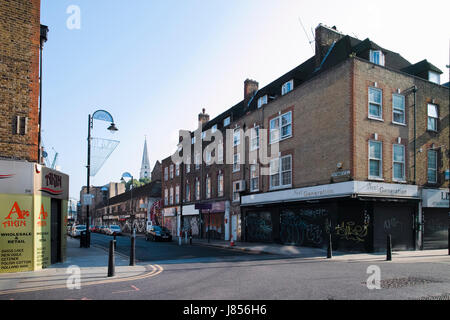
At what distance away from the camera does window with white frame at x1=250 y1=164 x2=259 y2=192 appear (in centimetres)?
2828

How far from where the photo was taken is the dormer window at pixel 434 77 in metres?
23.9

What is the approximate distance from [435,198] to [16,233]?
21.7 meters

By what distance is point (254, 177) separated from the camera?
94.2ft

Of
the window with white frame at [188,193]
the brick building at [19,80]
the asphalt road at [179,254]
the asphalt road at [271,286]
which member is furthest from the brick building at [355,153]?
the window with white frame at [188,193]

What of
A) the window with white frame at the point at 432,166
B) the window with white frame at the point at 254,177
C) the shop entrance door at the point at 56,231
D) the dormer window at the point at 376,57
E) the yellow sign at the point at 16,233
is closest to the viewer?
the yellow sign at the point at 16,233

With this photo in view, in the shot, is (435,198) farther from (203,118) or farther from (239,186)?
(203,118)

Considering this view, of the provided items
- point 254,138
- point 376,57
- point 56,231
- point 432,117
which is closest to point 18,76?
point 56,231

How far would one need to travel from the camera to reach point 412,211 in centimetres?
2125

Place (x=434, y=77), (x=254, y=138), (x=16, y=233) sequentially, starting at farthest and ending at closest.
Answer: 1. (x=254, y=138)
2. (x=434, y=77)
3. (x=16, y=233)

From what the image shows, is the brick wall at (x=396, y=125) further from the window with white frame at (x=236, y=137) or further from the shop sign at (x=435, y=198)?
the window with white frame at (x=236, y=137)

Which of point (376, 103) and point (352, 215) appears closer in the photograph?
point (352, 215)

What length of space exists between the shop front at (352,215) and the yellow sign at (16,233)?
561 inches

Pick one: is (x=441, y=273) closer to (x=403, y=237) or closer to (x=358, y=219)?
(x=358, y=219)
